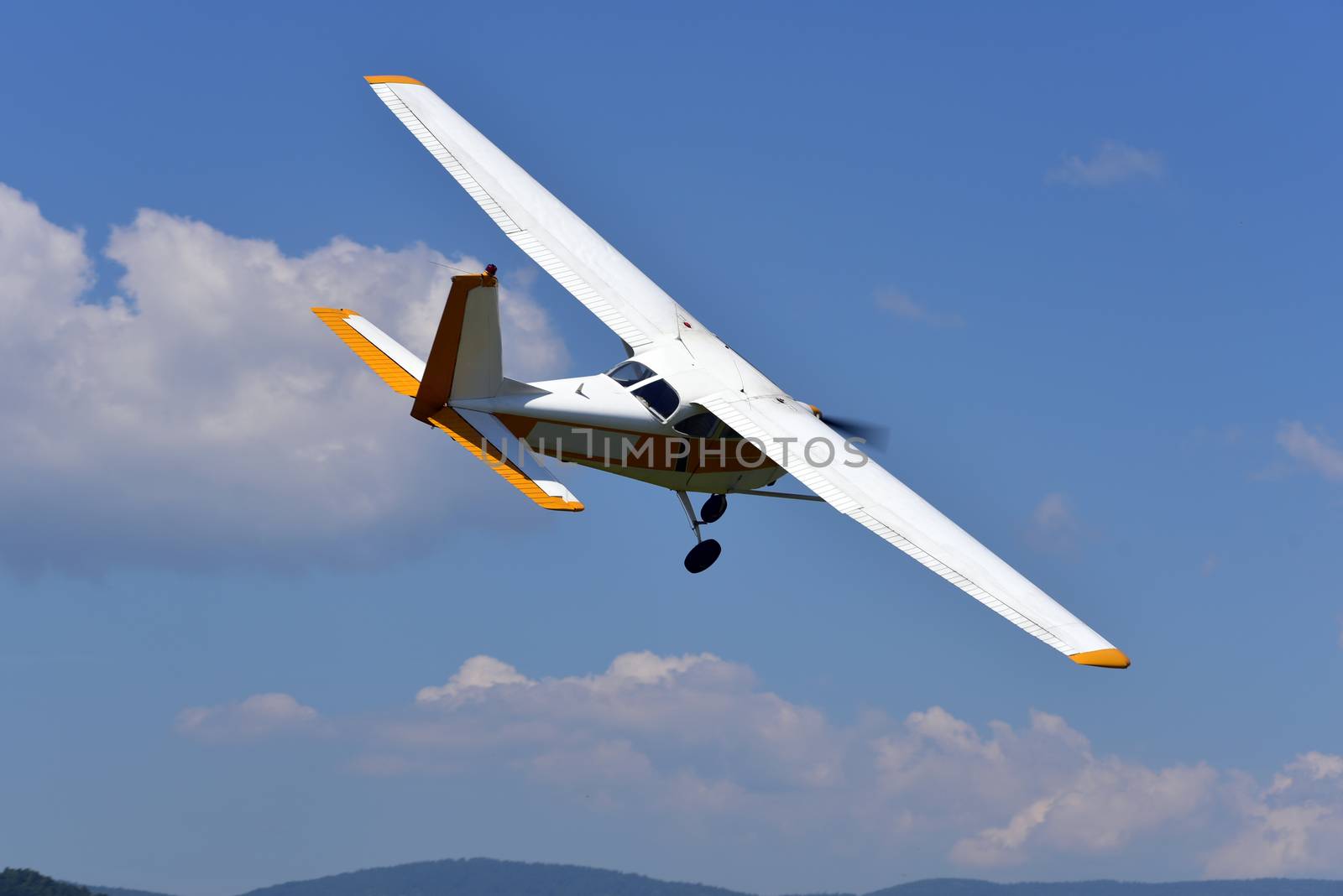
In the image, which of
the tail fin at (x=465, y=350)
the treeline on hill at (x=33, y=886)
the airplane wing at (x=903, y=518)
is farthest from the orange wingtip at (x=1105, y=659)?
the treeline on hill at (x=33, y=886)

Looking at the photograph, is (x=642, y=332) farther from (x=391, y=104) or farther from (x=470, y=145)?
(x=391, y=104)

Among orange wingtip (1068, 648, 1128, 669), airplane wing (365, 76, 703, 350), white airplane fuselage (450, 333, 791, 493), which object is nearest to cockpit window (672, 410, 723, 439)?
white airplane fuselage (450, 333, 791, 493)

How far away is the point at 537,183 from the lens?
113 ft

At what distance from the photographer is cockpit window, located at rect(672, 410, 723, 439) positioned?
26484 millimetres

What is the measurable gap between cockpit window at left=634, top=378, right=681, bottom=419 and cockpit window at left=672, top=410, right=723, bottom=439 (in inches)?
12.4

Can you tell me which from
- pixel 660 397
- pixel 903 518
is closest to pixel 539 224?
pixel 660 397

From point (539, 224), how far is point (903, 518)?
519 inches

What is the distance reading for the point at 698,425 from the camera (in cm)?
2666

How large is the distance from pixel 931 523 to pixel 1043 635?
3.26 m

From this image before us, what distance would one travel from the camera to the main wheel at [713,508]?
28.1m

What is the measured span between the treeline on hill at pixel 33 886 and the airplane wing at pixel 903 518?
170 m

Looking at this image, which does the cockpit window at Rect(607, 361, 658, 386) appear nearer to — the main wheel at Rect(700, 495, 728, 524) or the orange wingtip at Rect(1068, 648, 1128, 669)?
the main wheel at Rect(700, 495, 728, 524)

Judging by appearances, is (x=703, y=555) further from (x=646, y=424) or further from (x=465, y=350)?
(x=465, y=350)

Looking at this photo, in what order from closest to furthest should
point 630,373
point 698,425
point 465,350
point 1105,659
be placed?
point 1105,659 < point 465,350 < point 698,425 < point 630,373
